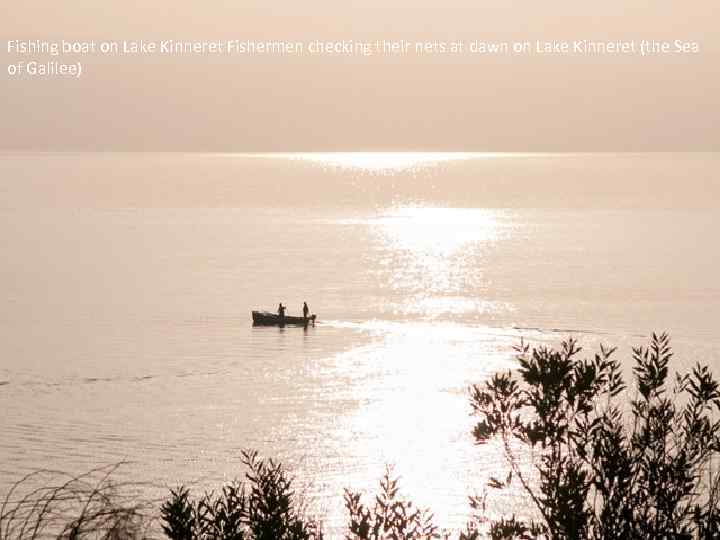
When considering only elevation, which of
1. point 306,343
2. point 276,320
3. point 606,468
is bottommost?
point 606,468

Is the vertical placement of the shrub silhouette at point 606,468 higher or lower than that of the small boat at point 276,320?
lower

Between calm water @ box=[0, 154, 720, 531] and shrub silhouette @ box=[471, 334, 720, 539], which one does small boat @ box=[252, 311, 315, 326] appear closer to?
calm water @ box=[0, 154, 720, 531]

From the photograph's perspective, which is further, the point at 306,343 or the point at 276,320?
the point at 276,320

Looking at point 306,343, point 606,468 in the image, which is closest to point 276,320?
point 306,343

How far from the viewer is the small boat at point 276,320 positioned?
274 ft

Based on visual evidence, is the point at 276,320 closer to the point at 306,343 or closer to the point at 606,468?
the point at 306,343

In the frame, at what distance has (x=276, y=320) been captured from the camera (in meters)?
83.9

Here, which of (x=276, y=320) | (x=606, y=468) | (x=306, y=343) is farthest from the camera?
(x=276, y=320)

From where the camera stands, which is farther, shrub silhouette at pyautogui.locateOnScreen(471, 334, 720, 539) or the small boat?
the small boat

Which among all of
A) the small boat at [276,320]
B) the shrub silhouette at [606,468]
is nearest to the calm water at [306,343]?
the small boat at [276,320]

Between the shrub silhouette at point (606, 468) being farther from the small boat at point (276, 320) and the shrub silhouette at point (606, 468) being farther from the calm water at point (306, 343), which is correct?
the small boat at point (276, 320)

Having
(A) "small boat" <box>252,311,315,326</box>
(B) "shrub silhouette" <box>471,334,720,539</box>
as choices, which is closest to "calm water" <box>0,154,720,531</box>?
(A) "small boat" <box>252,311,315,326</box>

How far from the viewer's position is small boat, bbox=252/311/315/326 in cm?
8338

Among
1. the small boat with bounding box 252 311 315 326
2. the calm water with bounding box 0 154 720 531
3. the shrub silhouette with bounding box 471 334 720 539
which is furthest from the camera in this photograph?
the small boat with bounding box 252 311 315 326
